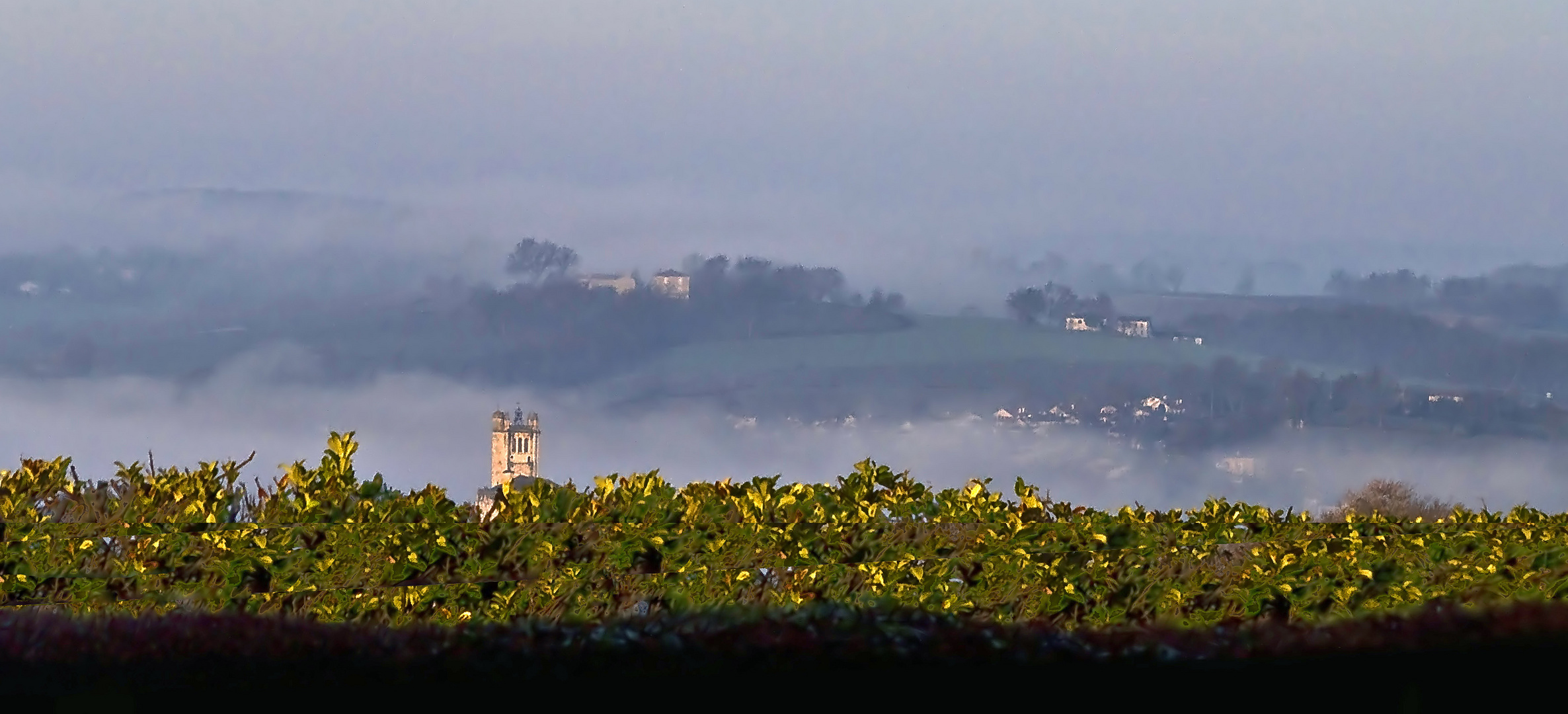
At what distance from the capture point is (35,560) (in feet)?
32.4

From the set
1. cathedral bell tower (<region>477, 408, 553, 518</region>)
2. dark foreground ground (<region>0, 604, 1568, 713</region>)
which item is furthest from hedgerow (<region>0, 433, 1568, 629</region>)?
cathedral bell tower (<region>477, 408, 553, 518</region>)

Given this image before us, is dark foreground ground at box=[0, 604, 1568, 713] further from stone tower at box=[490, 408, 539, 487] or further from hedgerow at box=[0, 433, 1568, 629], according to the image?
stone tower at box=[490, 408, 539, 487]

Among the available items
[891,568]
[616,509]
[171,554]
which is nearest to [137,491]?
[171,554]

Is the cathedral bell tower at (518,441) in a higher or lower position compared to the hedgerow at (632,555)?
lower

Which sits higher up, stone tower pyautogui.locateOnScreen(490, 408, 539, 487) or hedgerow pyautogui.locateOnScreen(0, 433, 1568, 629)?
hedgerow pyautogui.locateOnScreen(0, 433, 1568, 629)

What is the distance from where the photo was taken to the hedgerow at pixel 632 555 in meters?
9.66

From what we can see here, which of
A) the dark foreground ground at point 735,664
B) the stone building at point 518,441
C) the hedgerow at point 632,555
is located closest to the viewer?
the dark foreground ground at point 735,664

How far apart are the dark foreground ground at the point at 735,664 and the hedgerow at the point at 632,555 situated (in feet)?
3.70

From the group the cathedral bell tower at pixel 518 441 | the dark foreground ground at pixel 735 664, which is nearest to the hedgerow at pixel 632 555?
the dark foreground ground at pixel 735 664

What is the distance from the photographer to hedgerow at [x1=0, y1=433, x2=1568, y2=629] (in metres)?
9.66

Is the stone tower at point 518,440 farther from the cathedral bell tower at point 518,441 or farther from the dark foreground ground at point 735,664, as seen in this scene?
the dark foreground ground at point 735,664

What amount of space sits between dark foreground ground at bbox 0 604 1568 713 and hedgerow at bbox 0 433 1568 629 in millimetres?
1128

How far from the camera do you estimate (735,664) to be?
7965 mm

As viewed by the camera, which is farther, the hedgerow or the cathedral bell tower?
the cathedral bell tower
